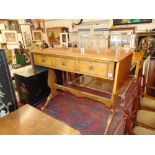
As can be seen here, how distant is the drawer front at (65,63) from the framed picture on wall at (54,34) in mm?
2331

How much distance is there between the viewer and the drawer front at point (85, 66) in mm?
1602

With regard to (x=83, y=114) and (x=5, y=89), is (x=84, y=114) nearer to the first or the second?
(x=83, y=114)

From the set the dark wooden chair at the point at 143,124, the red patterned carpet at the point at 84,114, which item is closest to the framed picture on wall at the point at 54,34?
the red patterned carpet at the point at 84,114

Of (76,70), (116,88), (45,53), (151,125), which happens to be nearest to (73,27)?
(45,53)

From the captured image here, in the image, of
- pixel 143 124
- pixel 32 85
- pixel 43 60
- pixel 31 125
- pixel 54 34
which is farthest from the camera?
pixel 54 34

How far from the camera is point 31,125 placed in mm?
861

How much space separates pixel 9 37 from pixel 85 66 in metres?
2.83

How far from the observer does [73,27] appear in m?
3.98

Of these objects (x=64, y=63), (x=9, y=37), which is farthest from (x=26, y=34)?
(x=64, y=63)

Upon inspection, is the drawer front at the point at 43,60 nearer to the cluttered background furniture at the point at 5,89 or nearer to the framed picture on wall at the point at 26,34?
the cluttered background furniture at the point at 5,89
